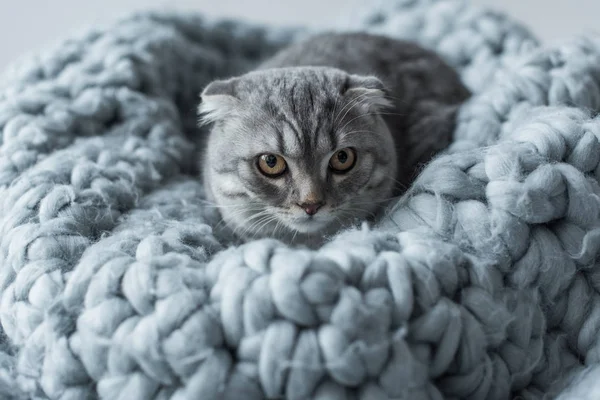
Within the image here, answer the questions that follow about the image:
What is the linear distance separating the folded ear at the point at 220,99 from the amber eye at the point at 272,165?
12cm

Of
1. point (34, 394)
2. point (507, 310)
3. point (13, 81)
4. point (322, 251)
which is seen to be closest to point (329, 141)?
point (322, 251)

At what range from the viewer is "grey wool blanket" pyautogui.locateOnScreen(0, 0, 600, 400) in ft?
2.42

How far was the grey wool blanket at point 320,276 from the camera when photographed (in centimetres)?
74

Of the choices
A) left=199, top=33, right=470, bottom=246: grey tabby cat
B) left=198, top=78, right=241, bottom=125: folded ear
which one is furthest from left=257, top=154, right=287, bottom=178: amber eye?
left=198, top=78, right=241, bottom=125: folded ear

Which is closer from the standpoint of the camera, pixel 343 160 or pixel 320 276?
pixel 320 276

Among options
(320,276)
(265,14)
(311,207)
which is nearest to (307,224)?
(311,207)

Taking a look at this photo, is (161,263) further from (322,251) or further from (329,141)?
(329,141)

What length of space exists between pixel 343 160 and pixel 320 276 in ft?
1.43

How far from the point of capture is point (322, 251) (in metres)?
0.84

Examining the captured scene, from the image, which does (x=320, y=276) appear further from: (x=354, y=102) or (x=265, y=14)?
(x=265, y=14)

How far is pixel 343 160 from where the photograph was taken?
1.15m

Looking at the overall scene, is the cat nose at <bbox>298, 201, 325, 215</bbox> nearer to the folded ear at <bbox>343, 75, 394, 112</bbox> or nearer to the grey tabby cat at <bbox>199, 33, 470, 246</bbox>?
the grey tabby cat at <bbox>199, 33, 470, 246</bbox>

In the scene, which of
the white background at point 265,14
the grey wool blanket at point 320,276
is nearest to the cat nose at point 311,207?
the grey wool blanket at point 320,276

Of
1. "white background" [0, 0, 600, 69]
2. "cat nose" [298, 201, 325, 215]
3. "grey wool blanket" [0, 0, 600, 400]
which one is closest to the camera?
"grey wool blanket" [0, 0, 600, 400]
